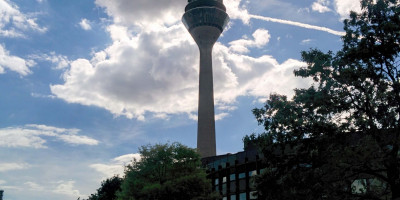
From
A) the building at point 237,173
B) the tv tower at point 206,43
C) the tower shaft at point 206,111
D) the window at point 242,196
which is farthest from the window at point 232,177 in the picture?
the tv tower at point 206,43

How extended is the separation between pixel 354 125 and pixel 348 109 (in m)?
1.05

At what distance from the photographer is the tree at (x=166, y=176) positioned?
137ft

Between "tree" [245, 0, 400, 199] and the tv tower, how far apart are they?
8880 centimetres

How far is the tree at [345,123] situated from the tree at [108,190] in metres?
49.7

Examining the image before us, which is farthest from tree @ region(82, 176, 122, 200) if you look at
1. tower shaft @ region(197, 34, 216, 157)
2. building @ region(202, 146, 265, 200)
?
tower shaft @ region(197, 34, 216, 157)

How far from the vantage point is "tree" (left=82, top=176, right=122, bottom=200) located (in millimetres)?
65762

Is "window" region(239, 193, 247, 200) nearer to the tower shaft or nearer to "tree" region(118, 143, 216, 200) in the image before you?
"tree" region(118, 143, 216, 200)

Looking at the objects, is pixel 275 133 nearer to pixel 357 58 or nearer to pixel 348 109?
pixel 348 109

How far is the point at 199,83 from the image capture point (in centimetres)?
11681

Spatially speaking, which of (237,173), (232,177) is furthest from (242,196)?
(232,177)

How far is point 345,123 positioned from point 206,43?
103m

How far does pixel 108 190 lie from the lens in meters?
67.1

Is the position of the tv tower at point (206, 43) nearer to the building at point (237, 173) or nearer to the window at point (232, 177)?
the building at point (237, 173)

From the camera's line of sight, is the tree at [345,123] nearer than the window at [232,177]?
Yes
